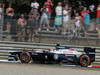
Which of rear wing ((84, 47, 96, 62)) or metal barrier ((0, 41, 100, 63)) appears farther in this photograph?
metal barrier ((0, 41, 100, 63))

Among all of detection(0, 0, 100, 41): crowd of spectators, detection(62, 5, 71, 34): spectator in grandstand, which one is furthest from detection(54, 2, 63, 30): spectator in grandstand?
detection(62, 5, 71, 34): spectator in grandstand

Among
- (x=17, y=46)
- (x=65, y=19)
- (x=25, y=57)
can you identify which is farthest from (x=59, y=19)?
(x=25, y=57)

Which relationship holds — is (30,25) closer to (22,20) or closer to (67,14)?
(22,20)

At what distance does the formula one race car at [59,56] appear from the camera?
52.5 ft

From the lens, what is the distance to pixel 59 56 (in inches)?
632

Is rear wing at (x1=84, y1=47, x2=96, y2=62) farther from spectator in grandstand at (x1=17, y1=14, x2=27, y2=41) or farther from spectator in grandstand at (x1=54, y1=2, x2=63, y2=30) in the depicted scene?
spectator in grandstand at (x1=17, y1=14, x2=27, y2=41)

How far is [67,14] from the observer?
19.2 m

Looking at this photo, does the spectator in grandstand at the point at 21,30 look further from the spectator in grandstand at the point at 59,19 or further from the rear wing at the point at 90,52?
the rear wing at the point at 90,52

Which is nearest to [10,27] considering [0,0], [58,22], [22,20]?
[22,20]

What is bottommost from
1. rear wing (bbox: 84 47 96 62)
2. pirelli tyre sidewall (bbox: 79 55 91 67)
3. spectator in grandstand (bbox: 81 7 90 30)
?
pirelli tyre sidewall (bbox: 79 55 91 67)

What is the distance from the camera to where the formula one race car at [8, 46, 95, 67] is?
1602 cm

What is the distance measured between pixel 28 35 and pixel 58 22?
1.47 m

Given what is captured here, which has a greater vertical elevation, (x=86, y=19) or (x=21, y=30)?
(x=86, y=19)

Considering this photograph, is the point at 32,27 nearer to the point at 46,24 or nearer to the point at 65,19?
the point at 46,24
